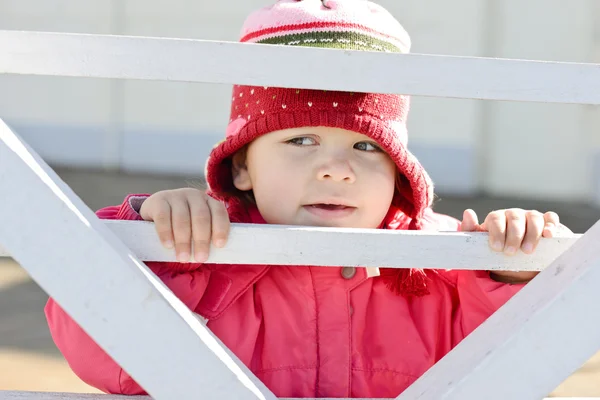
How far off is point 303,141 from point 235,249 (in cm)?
48

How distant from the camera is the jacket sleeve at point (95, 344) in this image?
1.32 metres

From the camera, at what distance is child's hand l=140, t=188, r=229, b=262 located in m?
1.06

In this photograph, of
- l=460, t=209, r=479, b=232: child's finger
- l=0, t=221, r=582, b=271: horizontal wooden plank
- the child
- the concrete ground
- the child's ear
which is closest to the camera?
l=0, t=221, r=582, b=271: horizontal wooden plank

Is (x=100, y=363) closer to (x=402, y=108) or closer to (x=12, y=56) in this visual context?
(x=12, y=56)

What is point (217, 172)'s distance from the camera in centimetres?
161

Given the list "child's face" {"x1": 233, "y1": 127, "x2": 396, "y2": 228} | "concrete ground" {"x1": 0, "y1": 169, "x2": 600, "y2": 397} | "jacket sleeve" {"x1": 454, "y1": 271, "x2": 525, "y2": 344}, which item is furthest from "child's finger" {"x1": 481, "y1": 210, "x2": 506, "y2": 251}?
"concrete ground" {"x1": 0, "y1": 169, "x2": 600, "y2": 397}

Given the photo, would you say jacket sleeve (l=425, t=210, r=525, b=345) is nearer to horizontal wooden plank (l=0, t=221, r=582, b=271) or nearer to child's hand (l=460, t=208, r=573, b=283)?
child's hand (l=460, t=208, r=573, b=283)

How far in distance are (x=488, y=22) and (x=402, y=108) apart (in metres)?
5.07

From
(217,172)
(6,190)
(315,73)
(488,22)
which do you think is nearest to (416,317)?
(217,172)

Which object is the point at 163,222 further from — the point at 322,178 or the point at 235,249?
the point at 322,178

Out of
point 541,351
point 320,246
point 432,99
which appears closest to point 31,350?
point 320,246

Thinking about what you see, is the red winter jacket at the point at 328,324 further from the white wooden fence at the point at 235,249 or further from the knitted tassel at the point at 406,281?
the white wooden fence at the point at 235,249

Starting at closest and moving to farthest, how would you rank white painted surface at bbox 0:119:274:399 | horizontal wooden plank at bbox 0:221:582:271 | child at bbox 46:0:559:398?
white painted surface at bbox 0:119:274:399
horizontal wooden plank at bbox 0:221:582:271
child at bbox 46:0:559:398

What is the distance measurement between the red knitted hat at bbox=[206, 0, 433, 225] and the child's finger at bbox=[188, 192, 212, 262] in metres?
0.37
